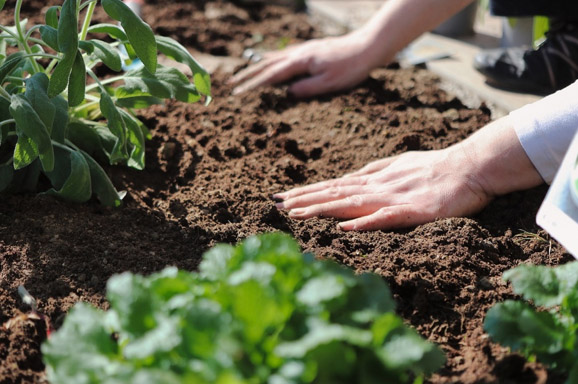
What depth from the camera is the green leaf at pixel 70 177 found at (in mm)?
2041

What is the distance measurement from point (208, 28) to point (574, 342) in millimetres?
3307

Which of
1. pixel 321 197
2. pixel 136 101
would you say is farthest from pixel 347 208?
pixel 136 101

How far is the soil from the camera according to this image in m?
1.76

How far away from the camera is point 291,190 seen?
7.77 ft

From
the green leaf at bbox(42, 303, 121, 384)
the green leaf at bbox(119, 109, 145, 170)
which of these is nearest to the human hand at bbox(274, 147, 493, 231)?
the green leaf at bbox(119, 109, 145, 170)

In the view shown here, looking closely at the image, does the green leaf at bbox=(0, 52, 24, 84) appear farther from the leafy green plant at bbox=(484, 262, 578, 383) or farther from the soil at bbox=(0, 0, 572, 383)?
the leafy green plant at bbox=(484, 262, 578, 383)

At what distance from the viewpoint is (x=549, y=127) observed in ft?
6.57

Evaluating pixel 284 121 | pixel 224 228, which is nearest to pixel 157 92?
pixel 224 228

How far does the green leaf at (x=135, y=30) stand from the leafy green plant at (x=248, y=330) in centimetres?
86

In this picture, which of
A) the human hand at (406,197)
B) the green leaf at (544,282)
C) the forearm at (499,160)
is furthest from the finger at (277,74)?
the green leaf at (544,282)

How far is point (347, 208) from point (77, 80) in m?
0.92

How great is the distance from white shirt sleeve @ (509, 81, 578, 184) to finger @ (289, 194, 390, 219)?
47 centimetres

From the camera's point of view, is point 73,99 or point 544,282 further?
point 73,99

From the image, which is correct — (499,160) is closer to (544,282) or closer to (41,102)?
(544,282)
